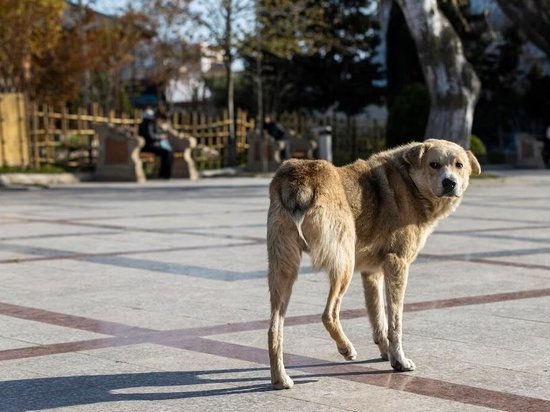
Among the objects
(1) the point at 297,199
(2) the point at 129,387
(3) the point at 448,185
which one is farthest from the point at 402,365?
(2) the point at 129,387

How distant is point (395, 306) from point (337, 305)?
0.38 meters

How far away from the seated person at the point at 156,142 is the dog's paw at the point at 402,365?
22493mm

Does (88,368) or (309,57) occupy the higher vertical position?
(309,57)

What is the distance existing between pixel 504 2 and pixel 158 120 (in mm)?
10127

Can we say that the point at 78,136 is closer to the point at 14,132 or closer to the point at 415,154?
the point at 14,132

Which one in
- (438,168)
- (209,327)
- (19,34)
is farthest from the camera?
(19,34)

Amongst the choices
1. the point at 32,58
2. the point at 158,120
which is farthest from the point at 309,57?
the point at 158,120

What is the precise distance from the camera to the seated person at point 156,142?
1117 inches

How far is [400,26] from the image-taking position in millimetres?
45344

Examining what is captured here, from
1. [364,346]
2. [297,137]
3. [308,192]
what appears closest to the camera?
[308,192]

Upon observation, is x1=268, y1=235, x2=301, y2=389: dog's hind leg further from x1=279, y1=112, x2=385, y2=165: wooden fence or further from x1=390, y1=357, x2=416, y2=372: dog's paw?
x1=279, y1=112, x2=385, y2=165: wooden fence

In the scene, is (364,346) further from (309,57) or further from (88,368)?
(309,57)

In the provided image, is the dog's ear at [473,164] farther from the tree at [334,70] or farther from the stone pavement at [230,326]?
the tree at [334,70]

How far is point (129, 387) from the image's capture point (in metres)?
5.87
